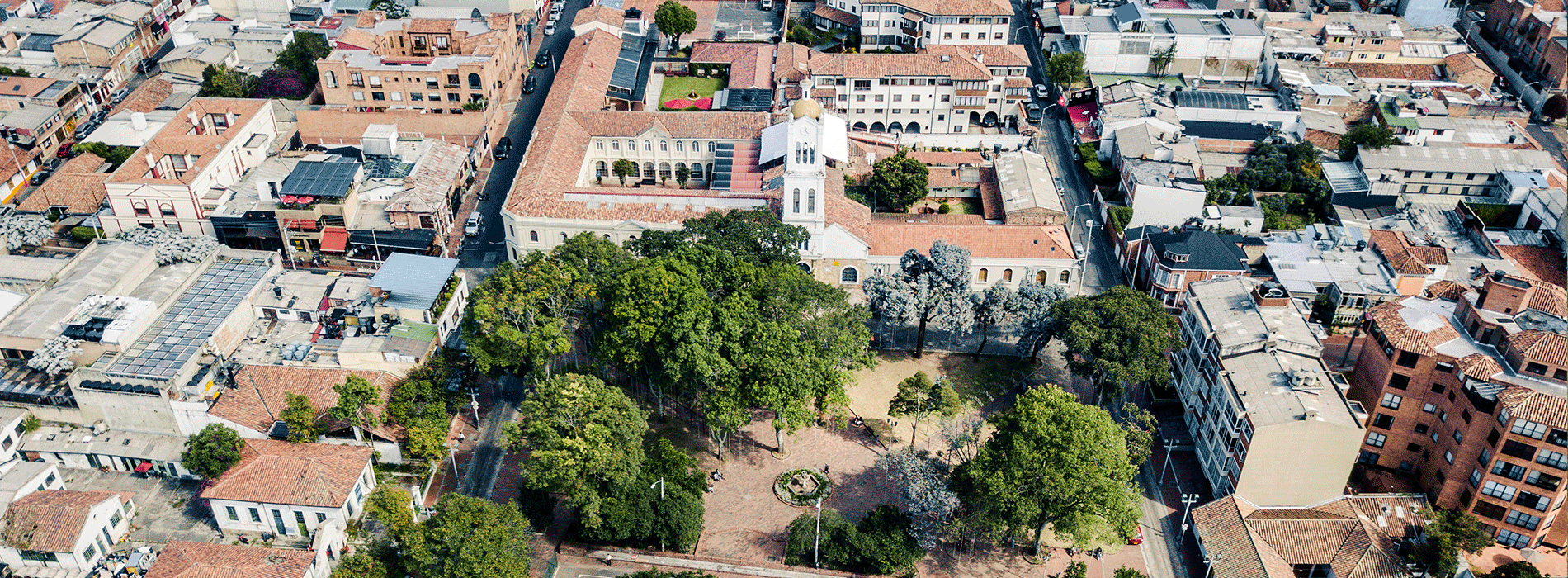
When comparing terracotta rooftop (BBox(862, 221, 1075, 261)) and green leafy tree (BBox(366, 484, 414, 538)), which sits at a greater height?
terracotta rooftop (BBox(862, 221, 1075, 261))

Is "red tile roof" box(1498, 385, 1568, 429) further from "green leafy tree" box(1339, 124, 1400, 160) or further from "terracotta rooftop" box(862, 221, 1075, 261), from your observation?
"green leafy tree" box(1339, 124, 1400, 160)

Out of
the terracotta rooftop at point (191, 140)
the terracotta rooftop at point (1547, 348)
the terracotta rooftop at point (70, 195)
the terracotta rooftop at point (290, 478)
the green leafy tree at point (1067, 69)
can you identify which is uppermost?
the terracotta rooftop at point (1547, 348)

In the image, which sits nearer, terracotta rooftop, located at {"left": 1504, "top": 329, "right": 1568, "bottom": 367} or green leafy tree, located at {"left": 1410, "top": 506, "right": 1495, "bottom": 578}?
green leafy tree, located at {"left": 1410, "top": 506, "right": 1495, "bottom": 578}

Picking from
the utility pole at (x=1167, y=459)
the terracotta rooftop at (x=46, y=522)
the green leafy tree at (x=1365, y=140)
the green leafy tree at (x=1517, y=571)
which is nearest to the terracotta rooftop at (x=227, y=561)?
the terracotta rooftop at (x=46, y=522)

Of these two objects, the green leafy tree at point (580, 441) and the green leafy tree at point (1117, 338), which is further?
the green leafy tree at point (1117, 338)

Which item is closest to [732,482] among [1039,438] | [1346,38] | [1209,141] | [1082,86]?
A: [1039,438]

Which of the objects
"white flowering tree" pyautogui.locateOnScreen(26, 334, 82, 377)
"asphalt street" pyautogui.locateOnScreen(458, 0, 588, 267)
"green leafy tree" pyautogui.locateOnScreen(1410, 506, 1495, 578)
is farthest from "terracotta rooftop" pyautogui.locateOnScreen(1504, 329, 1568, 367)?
"white flowering tree" pyautogui.locateOnScreen(26, 334, 82, 377)

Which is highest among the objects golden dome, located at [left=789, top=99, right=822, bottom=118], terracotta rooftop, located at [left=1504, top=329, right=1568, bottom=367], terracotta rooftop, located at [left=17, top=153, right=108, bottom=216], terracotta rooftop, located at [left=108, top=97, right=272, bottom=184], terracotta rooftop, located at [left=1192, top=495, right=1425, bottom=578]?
golden dome, located at [left=789, top=99, right=822, bottom=118]

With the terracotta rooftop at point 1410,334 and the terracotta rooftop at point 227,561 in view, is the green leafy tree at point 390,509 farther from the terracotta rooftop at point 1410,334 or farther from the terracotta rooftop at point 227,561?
the terracotta rooftop at point 1410,334
